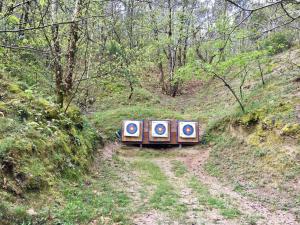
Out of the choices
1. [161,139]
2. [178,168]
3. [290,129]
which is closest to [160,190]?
[178,168]

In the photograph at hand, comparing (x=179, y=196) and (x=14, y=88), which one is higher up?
(x=14, y=88)

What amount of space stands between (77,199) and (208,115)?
1142 centimetres

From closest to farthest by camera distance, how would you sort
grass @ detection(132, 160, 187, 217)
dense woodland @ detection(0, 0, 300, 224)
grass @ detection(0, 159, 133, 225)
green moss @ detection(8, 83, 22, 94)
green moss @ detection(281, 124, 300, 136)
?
grass @ detection(0, 159, 133, 225)
dense woodland @ detection(0, 0, 300, 224)
grass @ detection(132, 160, 187, 217)
green moss @ detection(8, 83, 22, 94)
green moss @ detection(281, 124, 300, 136)

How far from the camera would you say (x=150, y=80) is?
24.5 metres

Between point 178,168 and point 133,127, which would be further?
point 133,127

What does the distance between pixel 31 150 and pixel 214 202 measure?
3623 millimetres

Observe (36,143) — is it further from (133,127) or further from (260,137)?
(133,127)

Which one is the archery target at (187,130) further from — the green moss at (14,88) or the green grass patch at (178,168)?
the green moss at (14,88)

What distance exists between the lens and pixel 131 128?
13398mm

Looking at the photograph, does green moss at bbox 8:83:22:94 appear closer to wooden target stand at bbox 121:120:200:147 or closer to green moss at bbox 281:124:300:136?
wooden target stand at bbox 121:120:200:147

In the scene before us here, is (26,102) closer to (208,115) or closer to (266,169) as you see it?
(266,169)

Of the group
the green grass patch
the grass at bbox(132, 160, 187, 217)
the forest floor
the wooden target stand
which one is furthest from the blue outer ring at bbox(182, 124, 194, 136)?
the grass at bbox(132, 160, 187, 217)

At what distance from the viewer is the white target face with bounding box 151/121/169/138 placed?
520 inches

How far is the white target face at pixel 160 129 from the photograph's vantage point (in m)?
13.2
